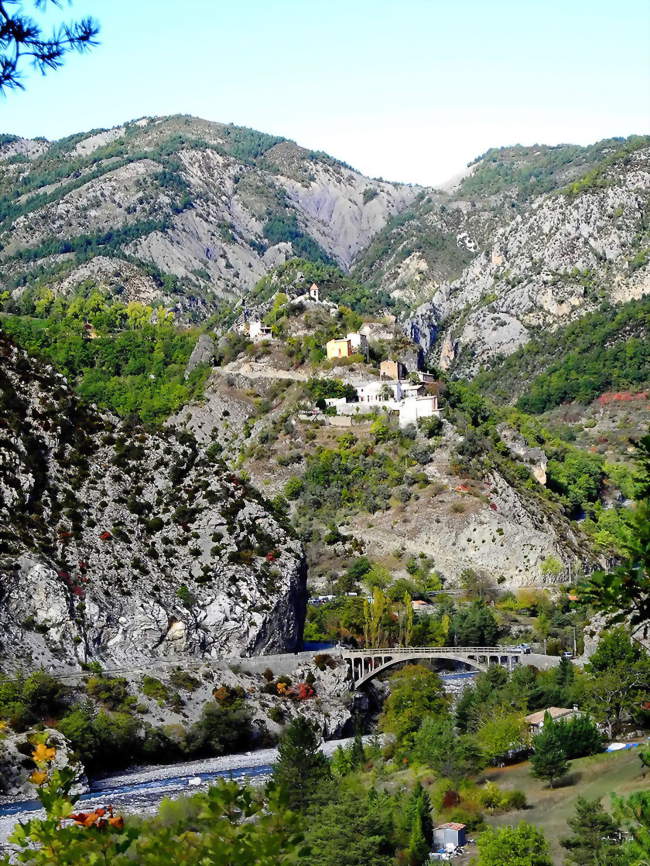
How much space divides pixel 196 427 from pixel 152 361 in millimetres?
23942

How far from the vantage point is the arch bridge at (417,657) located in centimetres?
7844

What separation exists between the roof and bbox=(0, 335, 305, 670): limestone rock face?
14486 millimetres

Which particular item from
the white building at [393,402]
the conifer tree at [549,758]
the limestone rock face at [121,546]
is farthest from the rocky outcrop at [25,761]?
the white building at [393,402]

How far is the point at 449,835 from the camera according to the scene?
4847 centimetres

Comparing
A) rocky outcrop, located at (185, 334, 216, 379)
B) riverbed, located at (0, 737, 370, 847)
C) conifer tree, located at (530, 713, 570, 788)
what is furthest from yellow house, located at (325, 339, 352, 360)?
conifer tree, located at (530, 713, 570, 788)

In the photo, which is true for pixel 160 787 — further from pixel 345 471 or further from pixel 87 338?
pixel 87 338

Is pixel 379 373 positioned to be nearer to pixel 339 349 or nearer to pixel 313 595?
pixel 339 349

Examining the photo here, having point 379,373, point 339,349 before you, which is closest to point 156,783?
point 379,373

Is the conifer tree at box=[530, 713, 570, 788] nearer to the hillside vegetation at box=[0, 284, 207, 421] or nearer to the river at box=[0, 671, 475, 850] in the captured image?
the river at box=[0, 671, 475, 850]

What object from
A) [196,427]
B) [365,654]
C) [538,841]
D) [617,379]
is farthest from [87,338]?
[538,841]

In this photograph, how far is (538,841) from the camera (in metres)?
43.7

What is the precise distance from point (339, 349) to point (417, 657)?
5350 cm

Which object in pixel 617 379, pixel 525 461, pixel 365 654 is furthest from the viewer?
pixel 617 379

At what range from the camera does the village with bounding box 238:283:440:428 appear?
399 ft
